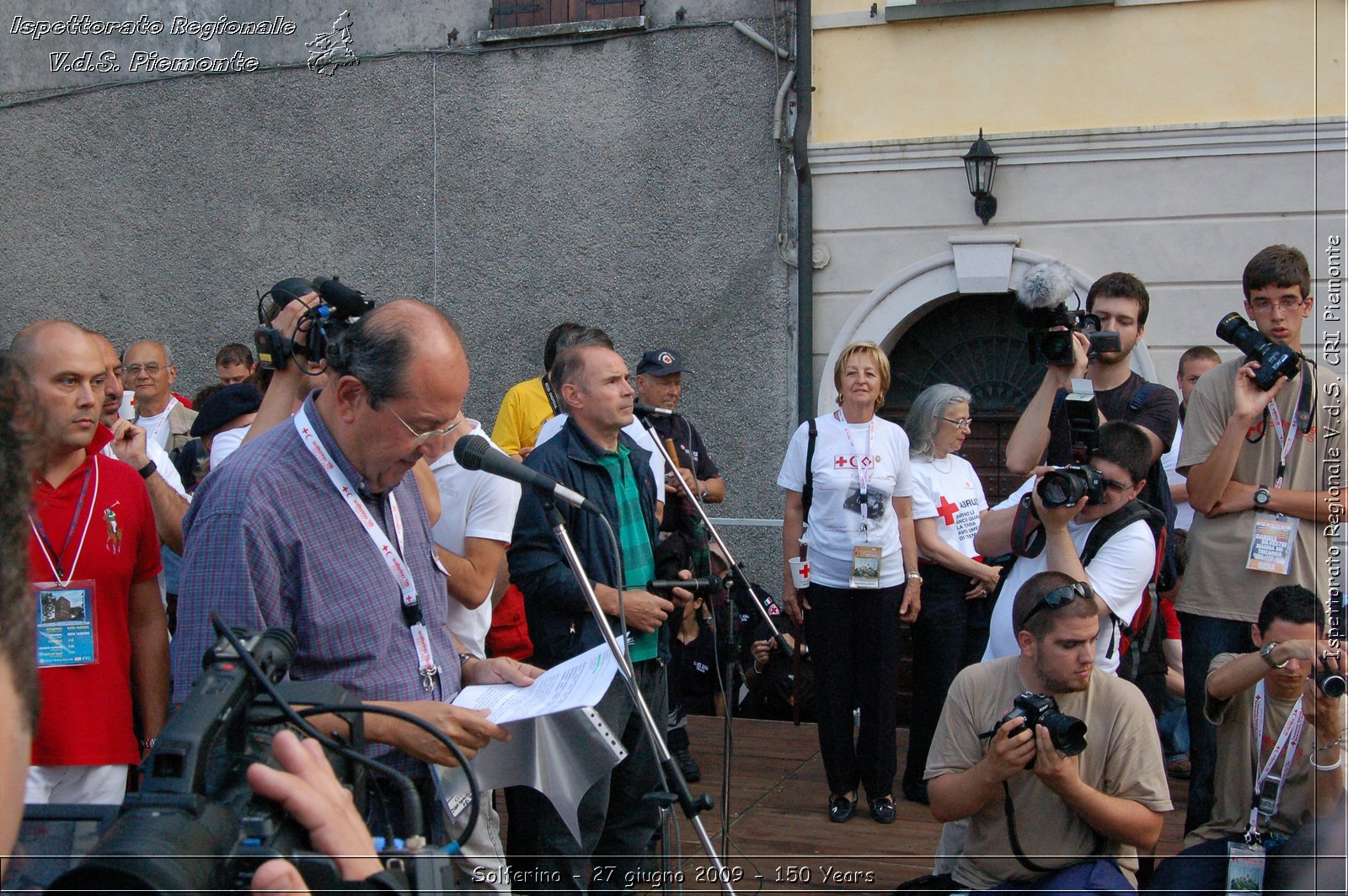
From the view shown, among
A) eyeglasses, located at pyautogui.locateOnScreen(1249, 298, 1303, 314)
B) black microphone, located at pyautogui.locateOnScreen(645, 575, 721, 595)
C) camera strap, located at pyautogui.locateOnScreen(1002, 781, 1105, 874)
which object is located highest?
eyeglasses, located at pyautogui.locateOnScreen(1249, 298, 1303, 314)

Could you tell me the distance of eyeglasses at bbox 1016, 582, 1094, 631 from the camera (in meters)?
3.50

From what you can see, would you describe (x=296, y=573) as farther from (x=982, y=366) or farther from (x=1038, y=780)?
(x=982, y=366)

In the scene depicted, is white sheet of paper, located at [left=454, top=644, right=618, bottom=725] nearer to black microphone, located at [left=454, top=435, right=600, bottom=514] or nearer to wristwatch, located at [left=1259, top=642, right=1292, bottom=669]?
black microphone, located at [left=454, top=435, right=600, bottom=514]

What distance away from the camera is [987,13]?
27.2ft

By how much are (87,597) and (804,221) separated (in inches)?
254

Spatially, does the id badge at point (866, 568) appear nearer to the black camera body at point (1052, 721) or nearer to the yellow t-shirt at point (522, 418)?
the yellow t-shirt at point (522, 418)

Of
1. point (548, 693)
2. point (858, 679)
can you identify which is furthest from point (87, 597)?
point (858, 679)

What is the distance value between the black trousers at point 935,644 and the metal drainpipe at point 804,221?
10.0ft

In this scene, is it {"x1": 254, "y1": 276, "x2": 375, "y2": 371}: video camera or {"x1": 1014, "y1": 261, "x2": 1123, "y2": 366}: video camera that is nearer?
{"x1": 254, "y1": 276, "x2": 375, "y2": 371}: video camera

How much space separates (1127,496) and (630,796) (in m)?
1.91

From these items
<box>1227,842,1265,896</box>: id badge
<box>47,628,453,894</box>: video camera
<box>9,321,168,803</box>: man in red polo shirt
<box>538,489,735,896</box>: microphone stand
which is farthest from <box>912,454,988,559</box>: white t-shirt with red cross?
<box>47,628,453,894</box>: video camera

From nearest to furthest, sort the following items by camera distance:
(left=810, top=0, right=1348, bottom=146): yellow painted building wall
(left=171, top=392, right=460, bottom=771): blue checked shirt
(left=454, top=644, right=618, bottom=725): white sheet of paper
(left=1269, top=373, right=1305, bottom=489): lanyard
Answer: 1. (left=171, top=392, right=460, bottom=771): blue checked shirt
2. (left=454, top=644, right=618, bottom=725): white sheet of paper
3. (left=1269, top=373, right=1305, bottom=489): lanyard
4. (left=810, top=0, right=1348, bottom=146): yellow painted building wall

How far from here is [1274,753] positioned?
11.5ft

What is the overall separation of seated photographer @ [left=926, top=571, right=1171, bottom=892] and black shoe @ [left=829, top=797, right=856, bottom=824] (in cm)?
178
